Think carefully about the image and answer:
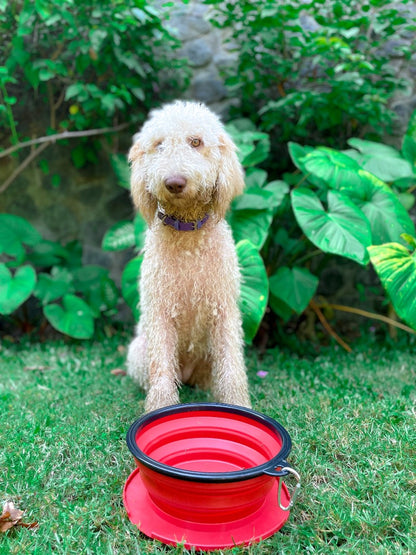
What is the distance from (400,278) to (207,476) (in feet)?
4.54

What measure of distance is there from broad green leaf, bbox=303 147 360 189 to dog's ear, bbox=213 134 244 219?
→ 948 mm

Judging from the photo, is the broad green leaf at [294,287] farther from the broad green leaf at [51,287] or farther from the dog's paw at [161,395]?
the broad green leaf at [51,287]

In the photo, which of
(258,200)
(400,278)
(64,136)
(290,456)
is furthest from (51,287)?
(400,278)

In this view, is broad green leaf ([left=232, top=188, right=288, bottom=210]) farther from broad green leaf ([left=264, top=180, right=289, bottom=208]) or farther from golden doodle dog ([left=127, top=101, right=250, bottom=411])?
golden doodle dog ([left=127, top=101, right=250, bottom=411])

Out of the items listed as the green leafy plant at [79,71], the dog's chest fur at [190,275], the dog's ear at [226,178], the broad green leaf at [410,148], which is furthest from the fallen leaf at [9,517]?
the broad green leaf at [410,148]

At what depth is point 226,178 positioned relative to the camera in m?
1.75

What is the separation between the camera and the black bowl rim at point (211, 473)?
1211mm

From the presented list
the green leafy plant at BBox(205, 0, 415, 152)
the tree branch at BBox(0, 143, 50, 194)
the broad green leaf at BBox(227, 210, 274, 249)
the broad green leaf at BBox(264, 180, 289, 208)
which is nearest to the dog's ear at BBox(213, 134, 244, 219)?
the broad green leaf at BBox(227, 210, 274, 249)

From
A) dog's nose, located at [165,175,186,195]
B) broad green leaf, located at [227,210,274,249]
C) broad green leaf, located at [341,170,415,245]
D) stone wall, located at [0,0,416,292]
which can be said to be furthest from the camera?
stone wall, located at [0,0,416,292]

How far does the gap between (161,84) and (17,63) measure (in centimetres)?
100

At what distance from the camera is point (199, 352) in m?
2.12

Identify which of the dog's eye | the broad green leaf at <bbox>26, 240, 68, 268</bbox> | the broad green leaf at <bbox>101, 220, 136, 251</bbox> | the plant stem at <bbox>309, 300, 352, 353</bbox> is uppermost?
the dog's eye

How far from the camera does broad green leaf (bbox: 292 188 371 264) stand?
7.74 feet

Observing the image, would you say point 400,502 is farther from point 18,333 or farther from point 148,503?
point 18,333
